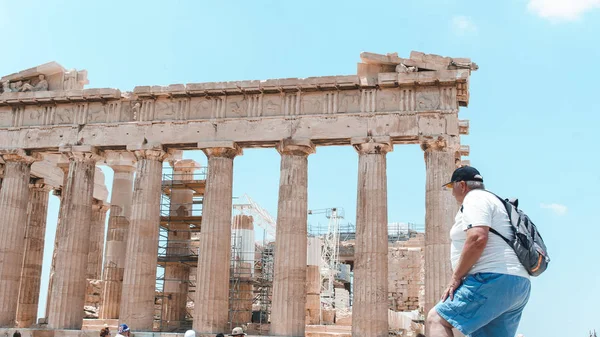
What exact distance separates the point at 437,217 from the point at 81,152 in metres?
13.5

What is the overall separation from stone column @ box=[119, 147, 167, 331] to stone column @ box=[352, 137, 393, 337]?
7.43 metres

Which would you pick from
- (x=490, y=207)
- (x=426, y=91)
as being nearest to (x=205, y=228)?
(x=426, y=91)

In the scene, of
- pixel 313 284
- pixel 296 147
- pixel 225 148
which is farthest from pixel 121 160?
pixel 296 147

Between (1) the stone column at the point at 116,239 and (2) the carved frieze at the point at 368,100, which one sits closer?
(2) the carved frieze at the point at 368,100

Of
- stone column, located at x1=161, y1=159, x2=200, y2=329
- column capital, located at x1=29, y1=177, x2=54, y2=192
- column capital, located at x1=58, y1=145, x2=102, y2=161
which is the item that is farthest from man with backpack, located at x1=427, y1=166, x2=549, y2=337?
column capital, located at x1=29, y1=177, x2=54, y2=192

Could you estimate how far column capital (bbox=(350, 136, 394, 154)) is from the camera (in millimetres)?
24828

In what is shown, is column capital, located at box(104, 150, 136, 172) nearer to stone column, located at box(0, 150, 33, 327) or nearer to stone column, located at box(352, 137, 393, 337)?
stone column, located at box(0, 150, 33, 327)

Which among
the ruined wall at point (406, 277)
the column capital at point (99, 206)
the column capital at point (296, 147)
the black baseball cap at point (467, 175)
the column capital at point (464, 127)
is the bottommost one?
the black baseball cap at point (467, 175)

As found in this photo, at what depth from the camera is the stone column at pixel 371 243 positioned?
23688 mm

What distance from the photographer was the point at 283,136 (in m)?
25.8

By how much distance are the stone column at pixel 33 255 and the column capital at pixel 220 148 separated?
11.0 meters

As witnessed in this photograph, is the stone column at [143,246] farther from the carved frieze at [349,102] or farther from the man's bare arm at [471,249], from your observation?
the man's bare arm at [471,249]

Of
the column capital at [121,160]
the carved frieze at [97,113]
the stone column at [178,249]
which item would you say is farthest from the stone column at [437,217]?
the column capital at [121,160]

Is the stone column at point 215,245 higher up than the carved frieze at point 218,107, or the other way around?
the carved frieze at point 218,107
